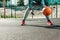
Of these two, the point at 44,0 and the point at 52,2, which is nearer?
the point at 44,0

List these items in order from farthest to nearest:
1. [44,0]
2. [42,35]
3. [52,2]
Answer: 1. [52,2]
2. [44,0]
3. [42,35]

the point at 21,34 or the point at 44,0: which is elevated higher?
the point at 44,0

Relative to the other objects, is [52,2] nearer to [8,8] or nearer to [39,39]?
[8,8]

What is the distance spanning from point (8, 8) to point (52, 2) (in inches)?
118

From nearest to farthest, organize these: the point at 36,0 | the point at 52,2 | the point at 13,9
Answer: the point at 36,0, the point at 52,2, the point at 13,9

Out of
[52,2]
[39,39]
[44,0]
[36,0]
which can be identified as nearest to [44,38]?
[39,39]

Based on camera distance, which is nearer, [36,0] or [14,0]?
[36,0]

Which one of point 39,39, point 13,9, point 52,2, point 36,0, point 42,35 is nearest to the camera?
point 39,39

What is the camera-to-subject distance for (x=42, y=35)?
→ 8555mm

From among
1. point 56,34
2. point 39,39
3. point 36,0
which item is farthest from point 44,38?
point 36,0

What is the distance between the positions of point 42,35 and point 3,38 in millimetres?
1216

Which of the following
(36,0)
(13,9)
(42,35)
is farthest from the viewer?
(13,9)

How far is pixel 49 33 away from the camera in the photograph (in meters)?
8.98

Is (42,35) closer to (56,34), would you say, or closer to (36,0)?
(56,34)
